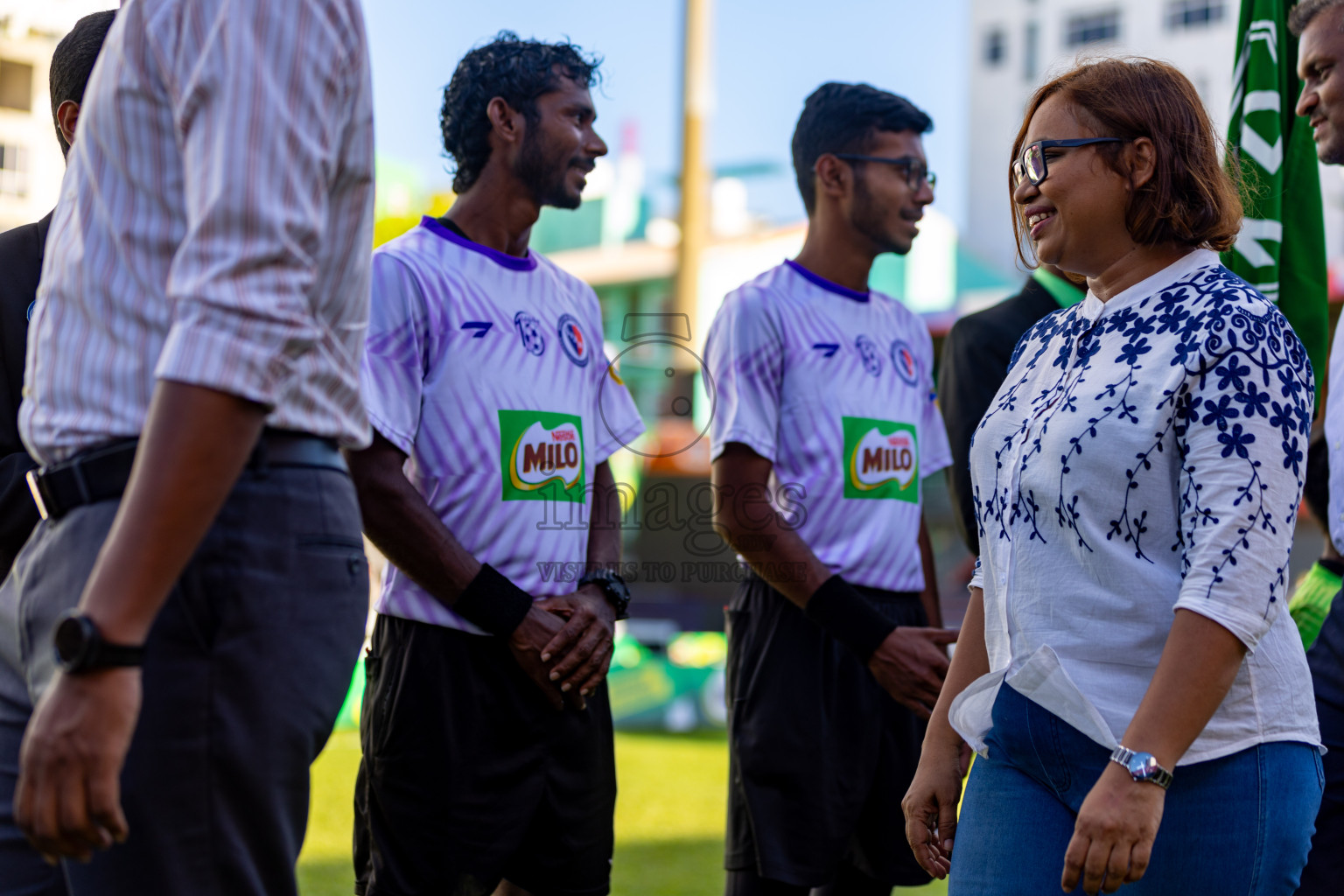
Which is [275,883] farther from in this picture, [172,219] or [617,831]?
[617,831]

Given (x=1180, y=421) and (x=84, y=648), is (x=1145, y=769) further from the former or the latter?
(x=84, y=648)

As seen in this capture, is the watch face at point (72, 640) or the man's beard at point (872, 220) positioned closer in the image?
the watch face at point (72, 640)

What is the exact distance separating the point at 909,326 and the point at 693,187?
32.5 feet

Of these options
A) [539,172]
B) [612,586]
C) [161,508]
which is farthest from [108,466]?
[539,172]

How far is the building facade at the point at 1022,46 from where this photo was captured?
30.6m

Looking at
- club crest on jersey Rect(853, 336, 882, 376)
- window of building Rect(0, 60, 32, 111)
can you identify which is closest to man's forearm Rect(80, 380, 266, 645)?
club crest on jersey Rect(853, 336, 882, 376)

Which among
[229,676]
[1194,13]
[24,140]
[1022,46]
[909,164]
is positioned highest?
[1194,13]

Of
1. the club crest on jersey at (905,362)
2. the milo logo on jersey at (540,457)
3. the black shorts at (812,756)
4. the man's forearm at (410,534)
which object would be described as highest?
the club crest on jersey at (905,362)

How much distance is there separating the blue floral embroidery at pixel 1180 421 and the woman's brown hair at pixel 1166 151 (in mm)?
97

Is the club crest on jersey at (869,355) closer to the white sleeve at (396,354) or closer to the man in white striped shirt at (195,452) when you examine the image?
the white sleeve at (396,354)

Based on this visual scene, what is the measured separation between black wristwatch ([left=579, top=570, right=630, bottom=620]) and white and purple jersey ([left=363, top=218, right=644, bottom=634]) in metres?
0.05

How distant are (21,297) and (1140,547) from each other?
80.2 inches

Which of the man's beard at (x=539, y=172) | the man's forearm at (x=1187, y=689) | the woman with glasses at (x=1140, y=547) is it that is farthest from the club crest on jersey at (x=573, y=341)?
the man's forearm at (x=1187, y=689)

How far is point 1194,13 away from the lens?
101ft
